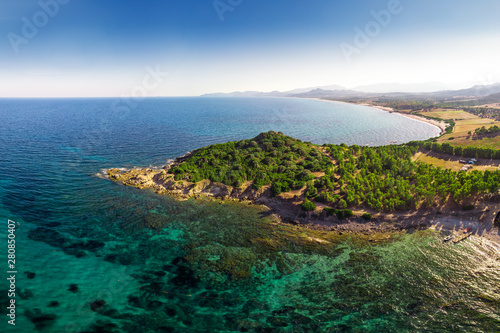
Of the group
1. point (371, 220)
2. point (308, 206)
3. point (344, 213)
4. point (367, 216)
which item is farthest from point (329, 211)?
point (371, 220)

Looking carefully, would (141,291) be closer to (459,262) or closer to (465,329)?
(465,329)

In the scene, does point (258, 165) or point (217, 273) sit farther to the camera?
point (258, 165)

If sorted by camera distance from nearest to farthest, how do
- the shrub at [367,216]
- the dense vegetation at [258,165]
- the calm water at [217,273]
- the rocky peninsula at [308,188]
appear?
the calm water at [217,273]
the shrub at [367,216]
the rocky peninsula at [308,188]
the dense vegetation at [258,165]

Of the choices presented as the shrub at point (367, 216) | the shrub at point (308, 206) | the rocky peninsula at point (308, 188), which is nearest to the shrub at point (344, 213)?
the rocky peninsula at point (308, 188)

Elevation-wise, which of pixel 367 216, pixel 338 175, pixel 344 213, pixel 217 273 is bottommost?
pixel 217 273

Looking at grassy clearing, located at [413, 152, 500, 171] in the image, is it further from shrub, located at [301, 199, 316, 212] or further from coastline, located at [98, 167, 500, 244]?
shrub, located at [301, 199, 316, 212]

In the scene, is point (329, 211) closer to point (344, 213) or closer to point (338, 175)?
point (344, 213)

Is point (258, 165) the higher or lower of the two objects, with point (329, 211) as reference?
higher

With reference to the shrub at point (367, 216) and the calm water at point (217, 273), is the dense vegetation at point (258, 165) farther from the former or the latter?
the shrub at point (367, 216)
